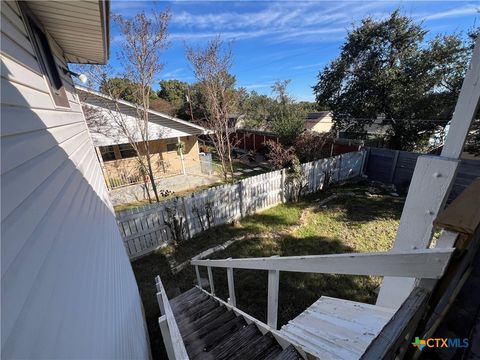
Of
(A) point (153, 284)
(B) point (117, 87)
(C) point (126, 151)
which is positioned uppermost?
(B) point (117, 87)

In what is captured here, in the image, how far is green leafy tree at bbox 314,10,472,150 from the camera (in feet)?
34.8

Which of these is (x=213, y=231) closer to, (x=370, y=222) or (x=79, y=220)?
(x=370, y=222)

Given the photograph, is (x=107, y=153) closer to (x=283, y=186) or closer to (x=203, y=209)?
(x=203, y=209)

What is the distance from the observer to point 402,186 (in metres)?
9.57

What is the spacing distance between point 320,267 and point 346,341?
3.09ft

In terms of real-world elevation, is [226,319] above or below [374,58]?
below

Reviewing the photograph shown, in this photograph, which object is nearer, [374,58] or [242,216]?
[242,216]

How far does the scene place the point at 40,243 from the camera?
95cm

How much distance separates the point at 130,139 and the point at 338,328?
950cm

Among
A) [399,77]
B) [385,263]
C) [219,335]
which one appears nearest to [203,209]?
[219,335]

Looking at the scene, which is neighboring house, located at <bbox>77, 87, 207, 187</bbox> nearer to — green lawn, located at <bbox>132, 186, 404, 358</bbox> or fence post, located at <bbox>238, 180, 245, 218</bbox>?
fence post, located at <bbox>238, 180, 245, 218</bbox>

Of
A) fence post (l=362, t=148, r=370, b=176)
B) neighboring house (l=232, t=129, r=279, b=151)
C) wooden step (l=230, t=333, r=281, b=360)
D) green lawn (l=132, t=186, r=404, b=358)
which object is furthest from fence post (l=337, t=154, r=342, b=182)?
wooden step (l=230, t=333, r=281, b=360)

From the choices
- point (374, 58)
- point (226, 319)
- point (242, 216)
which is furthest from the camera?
point (374, 58)

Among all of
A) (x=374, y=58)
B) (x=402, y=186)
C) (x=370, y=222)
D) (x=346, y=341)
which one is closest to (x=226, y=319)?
(x=346, y=341)
